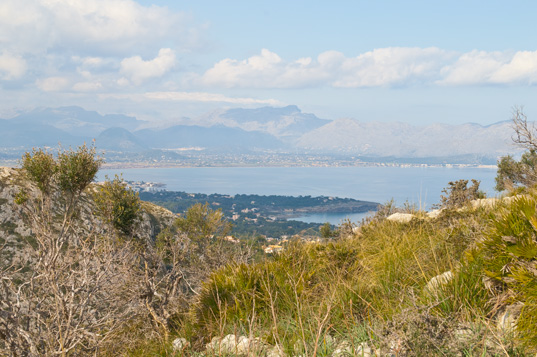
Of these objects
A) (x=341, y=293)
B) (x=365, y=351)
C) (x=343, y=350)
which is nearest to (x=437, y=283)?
(x=341, y=293)

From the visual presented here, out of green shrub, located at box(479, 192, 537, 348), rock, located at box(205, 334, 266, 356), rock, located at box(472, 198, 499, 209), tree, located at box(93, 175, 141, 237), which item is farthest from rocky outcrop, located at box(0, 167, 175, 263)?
green shrub, located at box(479, 192, 537, 348)

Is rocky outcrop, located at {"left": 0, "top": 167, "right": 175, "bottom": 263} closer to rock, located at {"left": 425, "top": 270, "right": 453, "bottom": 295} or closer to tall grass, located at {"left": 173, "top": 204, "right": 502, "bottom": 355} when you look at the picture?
tall grass, located at {"left": 173, "top": 204, "right": 502, "bottom": 355}

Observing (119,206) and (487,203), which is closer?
(487,203)

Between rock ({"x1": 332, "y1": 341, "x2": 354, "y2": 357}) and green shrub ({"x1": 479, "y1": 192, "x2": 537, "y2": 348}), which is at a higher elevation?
green shrub ({"x1": 479, "y1": 192, "x2": 537, "y2": 348})

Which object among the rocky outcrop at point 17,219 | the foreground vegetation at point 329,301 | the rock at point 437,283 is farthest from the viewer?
the rocky outcrop at point 17,219

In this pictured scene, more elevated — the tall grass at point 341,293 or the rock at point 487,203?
the rock at point 487,203

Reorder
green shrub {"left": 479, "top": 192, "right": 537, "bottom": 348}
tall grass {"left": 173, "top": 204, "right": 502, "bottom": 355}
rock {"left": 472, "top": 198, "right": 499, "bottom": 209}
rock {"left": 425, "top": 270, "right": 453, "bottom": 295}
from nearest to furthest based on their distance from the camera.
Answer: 1. green shrub {"left": 479, "top": 192, "right": 537, "bottom": 348}
2. tall grass {"left": 173, "top": 204, "right": 502, "bottom": 355}
3. rock {"left": 425, "top": 270, "right": 453, "bottom": 295}
4. rock {"left": 472, "top": 198, "right": 499, "bottom": 209}

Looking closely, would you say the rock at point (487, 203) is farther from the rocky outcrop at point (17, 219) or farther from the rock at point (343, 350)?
the rocky outcrop at point (17, 219)

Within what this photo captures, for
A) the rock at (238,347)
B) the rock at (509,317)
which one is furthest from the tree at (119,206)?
the rock at (509,317)

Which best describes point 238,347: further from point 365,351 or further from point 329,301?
point 365,351

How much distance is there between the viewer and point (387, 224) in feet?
28.6

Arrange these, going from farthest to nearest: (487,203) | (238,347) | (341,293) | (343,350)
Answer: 1. (487,203)
2. (341,293)
3. (238,347)
4. (343,350)

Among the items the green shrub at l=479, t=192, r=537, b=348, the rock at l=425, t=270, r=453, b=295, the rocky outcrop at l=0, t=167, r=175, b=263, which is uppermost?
the green shrub at l=479, t=192, r=537, b=348

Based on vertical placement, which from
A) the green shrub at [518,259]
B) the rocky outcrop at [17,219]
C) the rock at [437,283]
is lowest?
the rocky outcrop at [17,219]
